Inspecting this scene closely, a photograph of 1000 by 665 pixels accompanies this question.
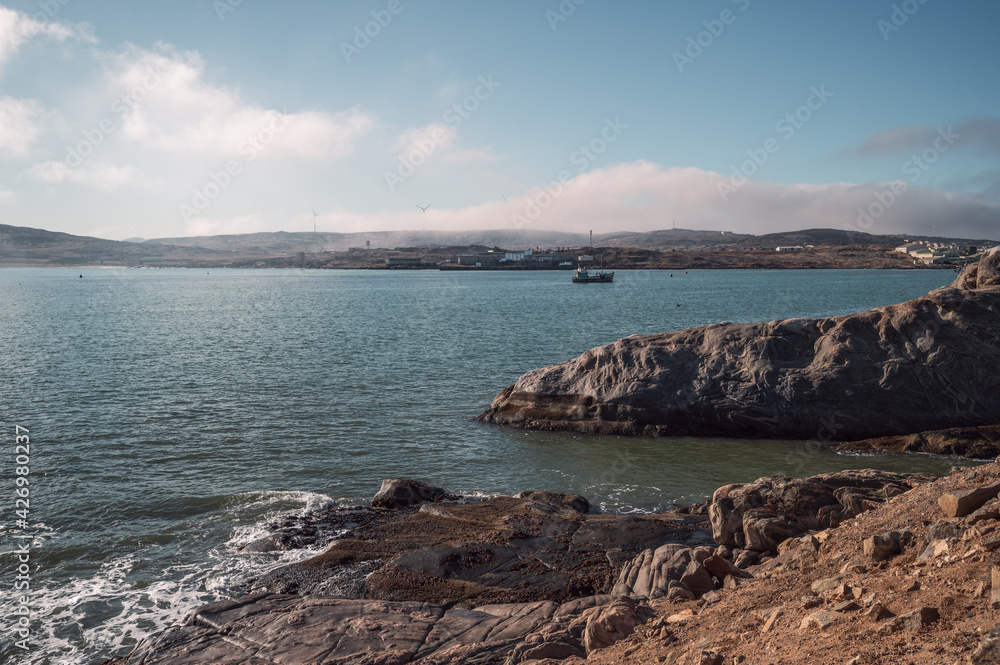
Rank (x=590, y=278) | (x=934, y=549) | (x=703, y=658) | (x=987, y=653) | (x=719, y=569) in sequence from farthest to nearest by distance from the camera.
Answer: (x=590, y=278) → (x=719, y=569) → (x=934, y=549) → (x=703, y=658) → (x=987, y=653)

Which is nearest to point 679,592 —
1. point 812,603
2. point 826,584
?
point 826,584

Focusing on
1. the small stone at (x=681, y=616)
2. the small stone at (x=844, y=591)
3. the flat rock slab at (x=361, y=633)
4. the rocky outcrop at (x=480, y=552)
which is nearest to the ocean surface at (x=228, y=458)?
the rocky outcrop at (x=480, y=552)

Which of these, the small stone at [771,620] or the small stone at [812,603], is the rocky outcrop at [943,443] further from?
the small stone at [771,620]

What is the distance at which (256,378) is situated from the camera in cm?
2991

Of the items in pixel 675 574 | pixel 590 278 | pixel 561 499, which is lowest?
pixel 561 499

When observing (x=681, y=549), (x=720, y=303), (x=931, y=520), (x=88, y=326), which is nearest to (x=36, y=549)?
(x=681, y=549)

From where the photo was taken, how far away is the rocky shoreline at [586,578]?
6992 millimetres

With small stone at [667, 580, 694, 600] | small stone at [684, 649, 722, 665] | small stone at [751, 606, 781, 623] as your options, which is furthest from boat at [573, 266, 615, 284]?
small stone at [684, 649, 722, 665]

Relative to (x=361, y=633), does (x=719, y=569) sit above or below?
above

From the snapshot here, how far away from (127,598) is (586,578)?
7.85 meters

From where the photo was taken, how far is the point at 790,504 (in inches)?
452

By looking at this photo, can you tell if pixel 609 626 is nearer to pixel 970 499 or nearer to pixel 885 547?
pixel 885 547

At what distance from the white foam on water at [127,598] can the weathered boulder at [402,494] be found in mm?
2145

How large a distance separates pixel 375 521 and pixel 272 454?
6.61 metres
